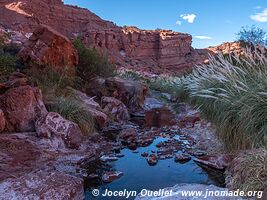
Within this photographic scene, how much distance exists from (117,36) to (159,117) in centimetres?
4842

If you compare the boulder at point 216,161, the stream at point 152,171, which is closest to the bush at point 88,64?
the stream at point 152,171

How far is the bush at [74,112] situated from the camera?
7.14m

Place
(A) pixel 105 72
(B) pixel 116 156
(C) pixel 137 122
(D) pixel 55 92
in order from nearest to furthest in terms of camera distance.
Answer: (B) pixel 116 156
(D) pixel 55 92
(C) pixel 137 122
(A) pixel 105 72

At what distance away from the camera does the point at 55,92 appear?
28.0 feet

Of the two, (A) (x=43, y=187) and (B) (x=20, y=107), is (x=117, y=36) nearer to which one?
(B) (x=20, y=107)

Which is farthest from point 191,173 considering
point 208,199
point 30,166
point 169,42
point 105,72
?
point 169,42

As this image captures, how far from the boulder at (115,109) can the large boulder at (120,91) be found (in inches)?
38.0

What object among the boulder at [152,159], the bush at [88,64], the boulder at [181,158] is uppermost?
the bush at [88,64]

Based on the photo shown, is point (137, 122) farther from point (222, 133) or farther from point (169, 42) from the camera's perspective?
point (169, 42)

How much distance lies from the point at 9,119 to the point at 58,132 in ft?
3.32

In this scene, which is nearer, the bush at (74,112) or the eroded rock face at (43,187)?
the eroded rock face at (43,187)

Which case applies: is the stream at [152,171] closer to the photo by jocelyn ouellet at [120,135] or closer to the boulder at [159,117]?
the photo by jocelyn ouellet at [120,135]

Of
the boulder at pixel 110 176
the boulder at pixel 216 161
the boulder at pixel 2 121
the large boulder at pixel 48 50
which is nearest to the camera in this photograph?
the boulder at pixel 110 176

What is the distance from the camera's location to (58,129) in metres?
6.07
